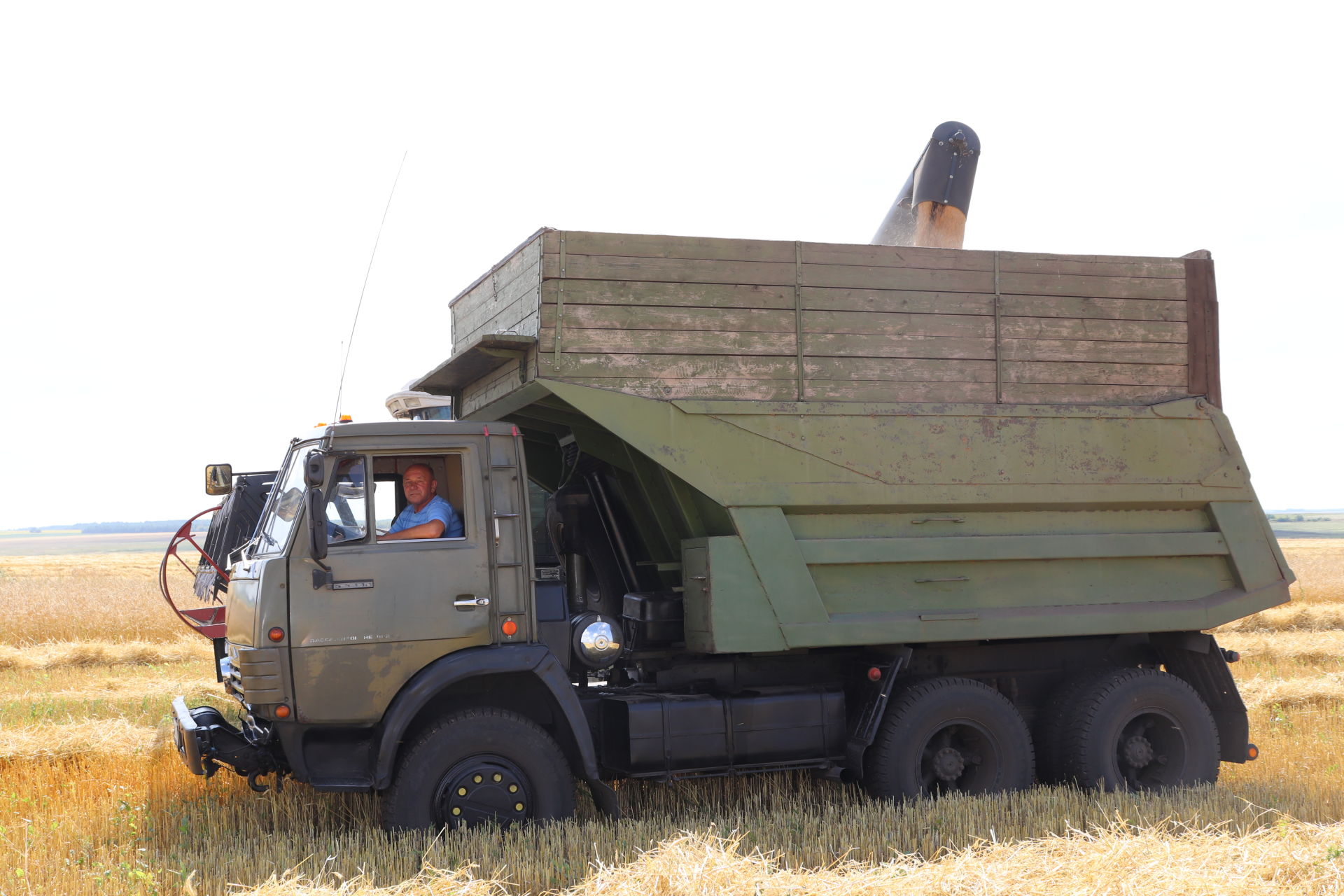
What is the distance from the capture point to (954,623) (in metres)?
7.08

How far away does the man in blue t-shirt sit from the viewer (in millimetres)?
6344

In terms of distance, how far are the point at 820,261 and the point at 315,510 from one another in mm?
3307

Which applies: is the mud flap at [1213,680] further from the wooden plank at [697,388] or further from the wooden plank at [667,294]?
the wooden plank at [667,294]

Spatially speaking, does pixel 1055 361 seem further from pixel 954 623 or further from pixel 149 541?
pixel 149 541

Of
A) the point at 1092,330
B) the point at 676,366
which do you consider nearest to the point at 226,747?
the point at 676,366

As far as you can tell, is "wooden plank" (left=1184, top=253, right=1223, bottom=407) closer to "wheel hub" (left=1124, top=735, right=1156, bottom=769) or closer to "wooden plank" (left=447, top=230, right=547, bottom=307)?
"wheel hub" (left=1124, top=735, right=1156, bottom=769)

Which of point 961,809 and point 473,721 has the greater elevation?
point 473,721

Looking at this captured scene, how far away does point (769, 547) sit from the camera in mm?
6773

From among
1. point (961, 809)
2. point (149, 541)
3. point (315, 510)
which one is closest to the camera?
point (315, 510)

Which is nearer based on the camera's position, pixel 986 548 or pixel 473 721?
pixel 473 721

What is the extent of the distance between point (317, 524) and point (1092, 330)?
500 centimetres

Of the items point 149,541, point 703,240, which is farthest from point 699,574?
point 149,541

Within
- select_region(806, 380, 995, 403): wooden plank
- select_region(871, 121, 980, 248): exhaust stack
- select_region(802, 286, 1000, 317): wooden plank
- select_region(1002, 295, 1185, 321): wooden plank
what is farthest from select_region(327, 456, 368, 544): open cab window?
select_region(871, 121, 980, 248): exhaust stack

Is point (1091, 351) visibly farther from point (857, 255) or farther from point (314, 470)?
point (314, 470)
